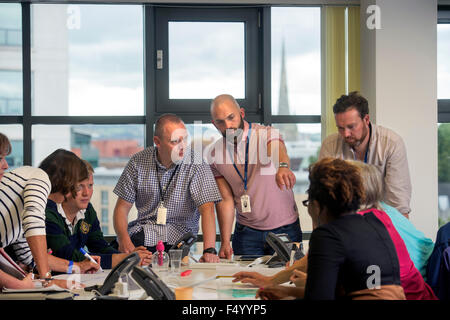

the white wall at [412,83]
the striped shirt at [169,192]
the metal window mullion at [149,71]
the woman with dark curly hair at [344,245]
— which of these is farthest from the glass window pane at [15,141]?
the woman with dark curly hair at [344,245]

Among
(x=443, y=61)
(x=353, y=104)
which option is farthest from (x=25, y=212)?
(x=443, y=61)

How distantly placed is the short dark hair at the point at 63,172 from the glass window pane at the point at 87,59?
96.8 inches

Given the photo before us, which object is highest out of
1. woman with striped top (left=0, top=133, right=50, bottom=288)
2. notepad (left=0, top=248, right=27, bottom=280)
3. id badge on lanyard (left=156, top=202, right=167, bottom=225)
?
woman with striped top (left=0, top=133, right=50, bottom=288)

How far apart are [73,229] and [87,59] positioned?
268cm

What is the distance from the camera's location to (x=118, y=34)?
5254 mm

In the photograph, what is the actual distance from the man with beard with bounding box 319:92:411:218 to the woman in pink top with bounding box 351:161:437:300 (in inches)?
43.8

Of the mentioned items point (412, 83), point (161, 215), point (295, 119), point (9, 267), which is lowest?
point (9, 267)

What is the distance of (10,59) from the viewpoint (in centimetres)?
516

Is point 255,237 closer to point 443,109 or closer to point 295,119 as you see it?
point 295,119

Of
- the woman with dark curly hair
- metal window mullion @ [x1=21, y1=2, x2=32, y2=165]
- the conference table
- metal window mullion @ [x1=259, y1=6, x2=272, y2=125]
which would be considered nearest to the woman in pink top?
the woman with dark curly hair

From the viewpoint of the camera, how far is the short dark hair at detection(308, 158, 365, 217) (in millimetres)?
1794

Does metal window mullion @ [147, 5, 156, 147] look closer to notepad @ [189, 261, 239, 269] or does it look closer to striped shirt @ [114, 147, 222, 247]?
striped shirt @ [114, 147, 222, 247]

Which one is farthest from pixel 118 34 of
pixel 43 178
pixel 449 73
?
pixel 449 73
